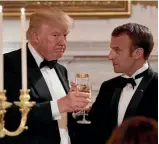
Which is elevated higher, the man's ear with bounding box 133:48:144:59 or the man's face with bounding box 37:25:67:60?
the man's face with bounding box 37:25:67:60

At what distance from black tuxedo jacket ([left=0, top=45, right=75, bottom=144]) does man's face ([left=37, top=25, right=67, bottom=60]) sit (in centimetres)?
6

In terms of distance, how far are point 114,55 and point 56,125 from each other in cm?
34

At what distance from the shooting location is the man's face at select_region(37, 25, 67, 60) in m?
1.77

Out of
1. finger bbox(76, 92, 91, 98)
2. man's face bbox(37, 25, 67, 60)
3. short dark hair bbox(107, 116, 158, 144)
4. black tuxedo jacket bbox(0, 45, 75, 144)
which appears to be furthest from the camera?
man's face bbox(37, 25, 67, 60)

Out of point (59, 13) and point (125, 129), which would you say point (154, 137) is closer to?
point (125, 129)

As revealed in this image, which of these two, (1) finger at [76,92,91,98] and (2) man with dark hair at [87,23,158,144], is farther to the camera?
(2) man with dark hair at [87,23,158,144]

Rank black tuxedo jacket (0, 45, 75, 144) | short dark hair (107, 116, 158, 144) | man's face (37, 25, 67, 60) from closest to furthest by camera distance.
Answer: short dark hair (107, 116, 158, 144) < black tuxedo jacket (0, 45, 75, 144) < man's face (37, 25, 67, 60)

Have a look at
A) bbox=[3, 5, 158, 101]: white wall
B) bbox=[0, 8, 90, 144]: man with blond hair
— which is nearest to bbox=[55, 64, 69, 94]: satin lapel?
bbox=[0, 8, 90, 144]: man with blond hair

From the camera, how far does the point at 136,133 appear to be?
3.40 feet

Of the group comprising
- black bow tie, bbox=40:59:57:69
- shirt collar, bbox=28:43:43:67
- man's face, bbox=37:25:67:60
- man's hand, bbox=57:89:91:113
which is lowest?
man's hand, bbox=57:89:91:113

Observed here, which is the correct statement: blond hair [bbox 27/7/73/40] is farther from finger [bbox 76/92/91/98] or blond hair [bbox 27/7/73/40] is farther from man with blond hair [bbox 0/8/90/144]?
finger [bbox 76/92/91/98]

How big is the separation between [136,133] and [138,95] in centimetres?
74

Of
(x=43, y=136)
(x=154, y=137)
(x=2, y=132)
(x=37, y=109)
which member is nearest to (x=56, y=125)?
(x=43, y=136)

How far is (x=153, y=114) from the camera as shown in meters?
1.74
